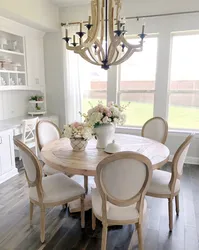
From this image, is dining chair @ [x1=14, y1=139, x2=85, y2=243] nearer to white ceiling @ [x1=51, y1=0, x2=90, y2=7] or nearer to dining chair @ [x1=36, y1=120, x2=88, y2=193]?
dining chair @ [x1=36, y1=120, x2=88, y2=193]

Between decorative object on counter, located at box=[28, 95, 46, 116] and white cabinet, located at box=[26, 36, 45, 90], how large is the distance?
0.21 meters

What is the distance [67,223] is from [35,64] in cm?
320

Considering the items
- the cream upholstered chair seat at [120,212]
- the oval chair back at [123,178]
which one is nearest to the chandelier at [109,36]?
the oval chair back at [123,178]

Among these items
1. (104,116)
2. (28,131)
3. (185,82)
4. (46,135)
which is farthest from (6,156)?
(185,82)

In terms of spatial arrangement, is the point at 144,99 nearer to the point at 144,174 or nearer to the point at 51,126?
the point at 51,126

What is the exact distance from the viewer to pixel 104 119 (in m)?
2.24

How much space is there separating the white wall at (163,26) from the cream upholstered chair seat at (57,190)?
8.41ft

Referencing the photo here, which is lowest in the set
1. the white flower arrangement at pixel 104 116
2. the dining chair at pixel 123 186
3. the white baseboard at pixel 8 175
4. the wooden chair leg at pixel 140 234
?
the white baseboard at pixel 8 175

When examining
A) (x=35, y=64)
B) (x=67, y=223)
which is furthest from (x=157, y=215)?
(x=35, y=64)

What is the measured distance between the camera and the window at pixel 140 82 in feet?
13.8

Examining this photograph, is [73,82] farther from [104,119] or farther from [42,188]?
[42,188]

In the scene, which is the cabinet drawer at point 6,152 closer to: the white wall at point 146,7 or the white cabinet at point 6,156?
the white cabinet at point 6,156

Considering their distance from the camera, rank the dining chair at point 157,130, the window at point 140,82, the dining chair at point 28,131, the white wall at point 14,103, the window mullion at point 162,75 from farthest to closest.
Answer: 1. the window at point 140,82
2. the white wall at point 14,103
3. the window mullion at point 162,75
4. the dining chair at point 28,131
5. the dining chair at point 157,130

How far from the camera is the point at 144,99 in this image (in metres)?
4.34
